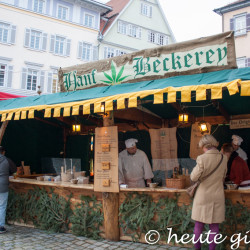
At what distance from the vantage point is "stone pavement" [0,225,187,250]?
4891mm

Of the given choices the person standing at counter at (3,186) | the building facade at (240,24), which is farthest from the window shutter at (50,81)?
the person standing at counter at (3,186)

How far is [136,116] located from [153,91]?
2.90m

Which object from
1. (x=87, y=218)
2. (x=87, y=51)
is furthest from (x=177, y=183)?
(x=87, y=51)

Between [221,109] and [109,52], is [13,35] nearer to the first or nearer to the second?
[109,52]

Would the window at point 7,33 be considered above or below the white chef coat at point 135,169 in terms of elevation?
above

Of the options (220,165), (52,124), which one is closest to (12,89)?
(52,124)

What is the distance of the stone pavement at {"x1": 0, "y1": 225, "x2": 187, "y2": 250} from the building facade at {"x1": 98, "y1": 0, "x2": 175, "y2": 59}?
67.3 ft

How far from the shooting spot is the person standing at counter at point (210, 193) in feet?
13.1

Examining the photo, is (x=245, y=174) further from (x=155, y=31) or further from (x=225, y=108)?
(x=155, y=31)

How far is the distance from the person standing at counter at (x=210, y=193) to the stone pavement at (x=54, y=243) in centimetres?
101

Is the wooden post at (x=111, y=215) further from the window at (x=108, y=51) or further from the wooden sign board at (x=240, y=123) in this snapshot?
the window at (x=108, y=51)

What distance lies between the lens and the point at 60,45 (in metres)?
22.6

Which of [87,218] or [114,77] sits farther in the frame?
[114,77]

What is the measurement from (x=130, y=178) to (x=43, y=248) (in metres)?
2.31
